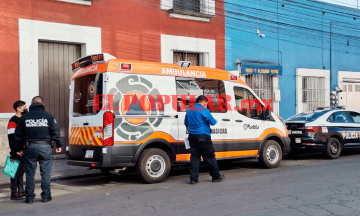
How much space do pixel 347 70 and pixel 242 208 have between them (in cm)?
1548

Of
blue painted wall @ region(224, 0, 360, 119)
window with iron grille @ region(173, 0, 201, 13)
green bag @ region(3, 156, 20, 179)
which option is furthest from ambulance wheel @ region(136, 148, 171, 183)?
blue painted wall @ region(224, 0, 360, 119)

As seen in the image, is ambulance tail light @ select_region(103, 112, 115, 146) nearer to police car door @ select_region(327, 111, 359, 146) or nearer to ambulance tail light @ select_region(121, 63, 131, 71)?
ambulance tail light @ select_region(121, 63, 131, 71)

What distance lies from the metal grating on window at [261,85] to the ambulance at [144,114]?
632 cm

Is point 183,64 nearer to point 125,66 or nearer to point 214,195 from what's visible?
point 125,66

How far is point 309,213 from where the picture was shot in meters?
5.80

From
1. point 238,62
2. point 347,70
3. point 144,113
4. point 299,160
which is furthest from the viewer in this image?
point 347,70

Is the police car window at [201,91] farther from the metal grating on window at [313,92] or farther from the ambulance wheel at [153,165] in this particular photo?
the metal grating on window at [313,92]

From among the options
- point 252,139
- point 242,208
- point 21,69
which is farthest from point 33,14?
point 242,208

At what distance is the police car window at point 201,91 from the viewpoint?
9.00 m

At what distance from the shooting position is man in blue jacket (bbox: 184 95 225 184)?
27.2 feet

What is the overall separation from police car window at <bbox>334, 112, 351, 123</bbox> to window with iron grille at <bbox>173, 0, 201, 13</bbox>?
597 cm

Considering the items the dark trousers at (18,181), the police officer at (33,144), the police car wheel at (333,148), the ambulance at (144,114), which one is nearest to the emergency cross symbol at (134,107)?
the ambulance at (144,114)

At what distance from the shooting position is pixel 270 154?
34.1ft

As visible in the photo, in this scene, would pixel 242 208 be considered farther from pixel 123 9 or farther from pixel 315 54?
pixel 315 54
